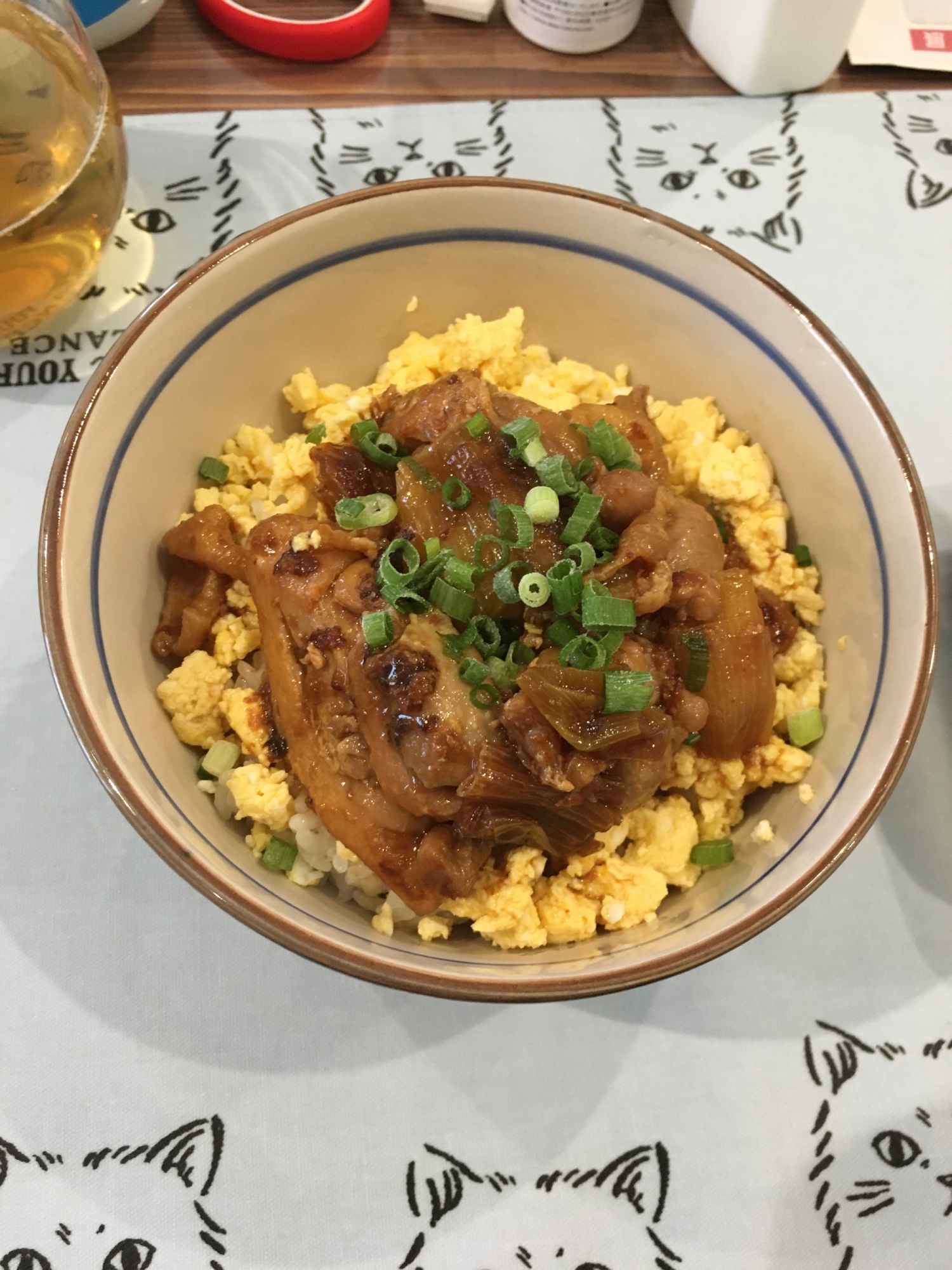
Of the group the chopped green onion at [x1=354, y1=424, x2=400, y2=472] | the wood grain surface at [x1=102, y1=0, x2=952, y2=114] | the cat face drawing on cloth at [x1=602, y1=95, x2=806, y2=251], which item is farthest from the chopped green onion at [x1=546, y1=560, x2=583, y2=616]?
the wood grain surface at [x1=102, y1=0, x2=952, y2=114]

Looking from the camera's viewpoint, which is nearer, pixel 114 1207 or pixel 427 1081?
pixel 114 1207

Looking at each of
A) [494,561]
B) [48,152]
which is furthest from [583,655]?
[48,152]

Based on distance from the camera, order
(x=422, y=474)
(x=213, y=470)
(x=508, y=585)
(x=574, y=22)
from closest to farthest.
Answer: (x=508, y=585)
(x=422, y=474)
(x=213, y=470)
(x=574, y=22)

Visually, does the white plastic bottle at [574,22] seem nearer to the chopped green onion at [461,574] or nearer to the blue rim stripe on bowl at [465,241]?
the blue rim stripe on bowl at [465,241]

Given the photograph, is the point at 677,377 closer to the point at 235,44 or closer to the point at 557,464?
the point at 557,464

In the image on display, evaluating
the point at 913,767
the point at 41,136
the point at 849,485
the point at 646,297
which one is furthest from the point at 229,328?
the point at 913,767

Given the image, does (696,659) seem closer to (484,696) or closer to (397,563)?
(484,696)

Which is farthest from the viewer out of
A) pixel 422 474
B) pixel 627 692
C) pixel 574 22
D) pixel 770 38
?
pixel 574 22

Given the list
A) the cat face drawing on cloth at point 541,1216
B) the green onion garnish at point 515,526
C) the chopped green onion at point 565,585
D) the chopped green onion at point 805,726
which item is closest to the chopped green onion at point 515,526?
the green onion garnish at point 515,526
